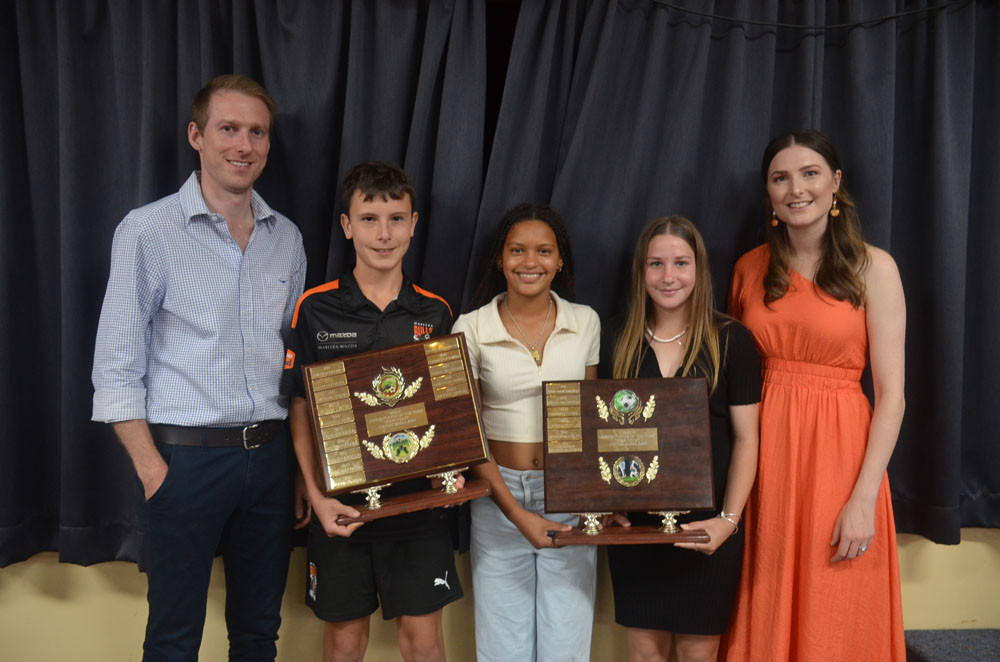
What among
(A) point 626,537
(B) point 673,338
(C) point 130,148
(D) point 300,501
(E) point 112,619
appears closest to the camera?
(A) point 626,537

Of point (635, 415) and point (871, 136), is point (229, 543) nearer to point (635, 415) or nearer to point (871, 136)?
point (635, 415)

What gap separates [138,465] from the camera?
172 cm

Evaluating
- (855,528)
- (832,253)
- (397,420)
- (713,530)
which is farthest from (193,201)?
(855,528)

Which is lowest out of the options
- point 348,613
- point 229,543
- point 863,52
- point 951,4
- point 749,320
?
point 348,613

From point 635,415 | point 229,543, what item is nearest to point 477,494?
point 635,415

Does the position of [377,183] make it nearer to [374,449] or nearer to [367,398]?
[367,398]

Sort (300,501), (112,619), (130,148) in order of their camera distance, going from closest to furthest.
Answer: (300,501) → (130,148) → (112,619)

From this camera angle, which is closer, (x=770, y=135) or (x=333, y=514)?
(x=333, y=514)

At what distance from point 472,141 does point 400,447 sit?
1128 millimetres

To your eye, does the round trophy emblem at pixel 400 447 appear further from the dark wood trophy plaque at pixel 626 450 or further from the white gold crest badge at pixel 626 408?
the white gold crest badge at pixel 626 408

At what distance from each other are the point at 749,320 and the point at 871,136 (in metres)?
0.90

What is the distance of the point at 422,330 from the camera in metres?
1.83

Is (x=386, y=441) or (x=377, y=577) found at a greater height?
(x=386, y=441)

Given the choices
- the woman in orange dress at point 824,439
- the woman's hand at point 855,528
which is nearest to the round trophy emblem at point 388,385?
the woman in orange dress at point 824,439
